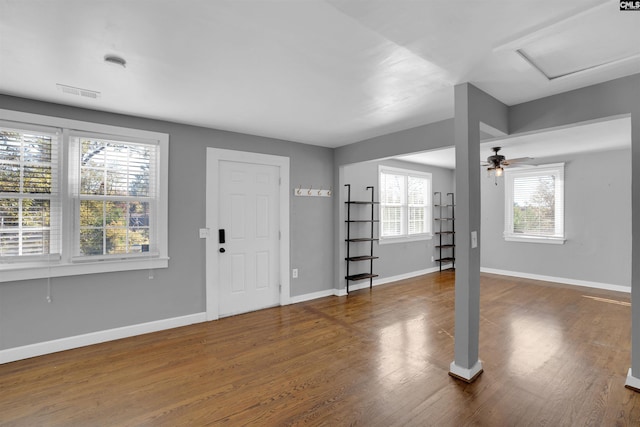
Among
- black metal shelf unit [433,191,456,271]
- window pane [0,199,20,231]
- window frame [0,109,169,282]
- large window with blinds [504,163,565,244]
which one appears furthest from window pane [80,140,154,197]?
large window with blinds [504,163,565,244]

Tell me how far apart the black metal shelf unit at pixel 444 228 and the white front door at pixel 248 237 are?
4.31m

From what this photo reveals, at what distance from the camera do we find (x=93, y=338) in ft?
10.6

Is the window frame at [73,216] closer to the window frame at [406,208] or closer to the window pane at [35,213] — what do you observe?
the window pane at [35,213]

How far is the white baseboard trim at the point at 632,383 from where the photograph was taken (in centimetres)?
237

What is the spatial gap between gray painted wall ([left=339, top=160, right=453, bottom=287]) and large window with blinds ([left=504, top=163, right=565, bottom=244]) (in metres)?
1.48

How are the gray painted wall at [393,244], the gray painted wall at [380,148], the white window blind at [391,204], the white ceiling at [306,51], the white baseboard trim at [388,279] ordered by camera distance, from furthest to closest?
the white window blind at [391,204], the gray painted wall at [393,244], the white baseboard trim at [388,279], the gray painted wall at [380,148], the white ceiling at [306,51]

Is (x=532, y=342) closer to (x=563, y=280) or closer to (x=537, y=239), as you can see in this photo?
(x=563, y=280)

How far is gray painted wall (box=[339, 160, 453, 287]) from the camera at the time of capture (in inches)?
223

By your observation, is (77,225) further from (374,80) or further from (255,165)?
(374,80)

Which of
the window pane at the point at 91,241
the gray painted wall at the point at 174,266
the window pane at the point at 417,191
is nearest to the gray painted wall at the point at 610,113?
the gray painted wall at the point at 174,266

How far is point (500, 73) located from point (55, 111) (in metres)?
4.09

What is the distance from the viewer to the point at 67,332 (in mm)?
3107

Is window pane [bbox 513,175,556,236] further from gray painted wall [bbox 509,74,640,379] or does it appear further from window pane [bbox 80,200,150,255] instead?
window pane [bbox 80,200,150,255]

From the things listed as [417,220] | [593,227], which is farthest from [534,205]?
[417,220]
